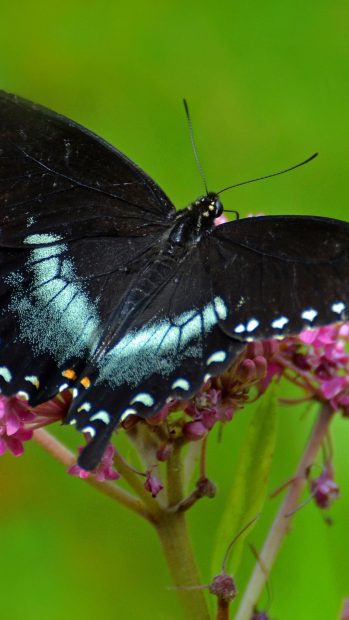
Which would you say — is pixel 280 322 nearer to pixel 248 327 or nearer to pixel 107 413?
pixel 248 327

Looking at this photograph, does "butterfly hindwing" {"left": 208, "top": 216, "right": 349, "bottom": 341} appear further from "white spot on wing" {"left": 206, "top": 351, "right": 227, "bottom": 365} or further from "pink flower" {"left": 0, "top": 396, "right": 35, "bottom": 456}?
"pink flower" {"left": 0, "top": 396, "right": 35, "bottom": 456}

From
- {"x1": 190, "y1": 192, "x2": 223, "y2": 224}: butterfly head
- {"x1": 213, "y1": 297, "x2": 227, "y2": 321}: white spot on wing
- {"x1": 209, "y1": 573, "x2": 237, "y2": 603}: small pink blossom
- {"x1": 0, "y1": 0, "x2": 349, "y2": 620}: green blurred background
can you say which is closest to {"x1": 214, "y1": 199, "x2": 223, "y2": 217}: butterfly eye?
{"x1": 190, "y1": 192, "x2": 223, "y2": 224}: butterfly head

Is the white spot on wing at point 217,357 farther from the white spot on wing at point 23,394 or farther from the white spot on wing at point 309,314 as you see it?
the white spot on wing at point 23,394

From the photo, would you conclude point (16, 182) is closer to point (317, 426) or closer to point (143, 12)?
point (317, 426)

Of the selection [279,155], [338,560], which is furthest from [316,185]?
[338,560]

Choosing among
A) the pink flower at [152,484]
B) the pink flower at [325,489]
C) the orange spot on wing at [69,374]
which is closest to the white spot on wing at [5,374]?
the orange spot on wing at [69,374]

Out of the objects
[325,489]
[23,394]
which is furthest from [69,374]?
[325,489]

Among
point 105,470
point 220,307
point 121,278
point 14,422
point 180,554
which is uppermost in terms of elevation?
point 121,278
